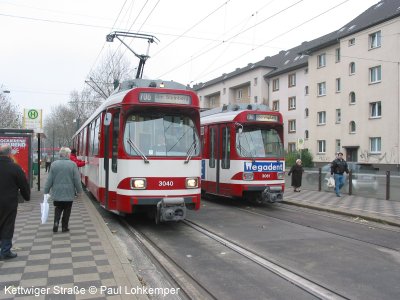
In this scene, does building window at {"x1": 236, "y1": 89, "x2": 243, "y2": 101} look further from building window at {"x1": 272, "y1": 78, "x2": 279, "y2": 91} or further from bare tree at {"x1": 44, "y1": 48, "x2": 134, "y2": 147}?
bare tree at {"x1": 44, "y1": 48, "x2": 134, "y2": 147}

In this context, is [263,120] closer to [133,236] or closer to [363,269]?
[133,236]

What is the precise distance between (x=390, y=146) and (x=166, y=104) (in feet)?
94.3

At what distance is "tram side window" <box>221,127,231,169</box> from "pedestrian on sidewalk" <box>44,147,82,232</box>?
21.2 ft

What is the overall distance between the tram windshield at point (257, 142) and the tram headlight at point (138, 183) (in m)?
5.01

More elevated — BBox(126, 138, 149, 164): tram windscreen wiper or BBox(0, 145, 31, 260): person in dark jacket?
BBox(126, 138, 149, 164): tram windscreen wiper

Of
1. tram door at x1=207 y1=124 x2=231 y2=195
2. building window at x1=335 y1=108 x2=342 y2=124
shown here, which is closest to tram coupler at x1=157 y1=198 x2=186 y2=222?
tram door at x1=207 y1=124 x2=231 y2=195

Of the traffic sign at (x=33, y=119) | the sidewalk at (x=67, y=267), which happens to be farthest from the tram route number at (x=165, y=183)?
the traffic sign at (x=33, y=119)

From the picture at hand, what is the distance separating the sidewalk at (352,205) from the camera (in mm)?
12078

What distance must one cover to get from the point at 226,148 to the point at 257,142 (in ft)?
3.48

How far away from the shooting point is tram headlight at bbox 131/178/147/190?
9.23 metres

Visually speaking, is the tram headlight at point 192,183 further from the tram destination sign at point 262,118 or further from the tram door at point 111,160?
the tram destination sign at point 262,118

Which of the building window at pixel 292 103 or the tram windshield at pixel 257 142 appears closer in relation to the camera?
the tram windshield at pixel 257 142

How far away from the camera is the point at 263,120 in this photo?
1386 centimetres

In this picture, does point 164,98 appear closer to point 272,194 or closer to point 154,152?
point 154,152
